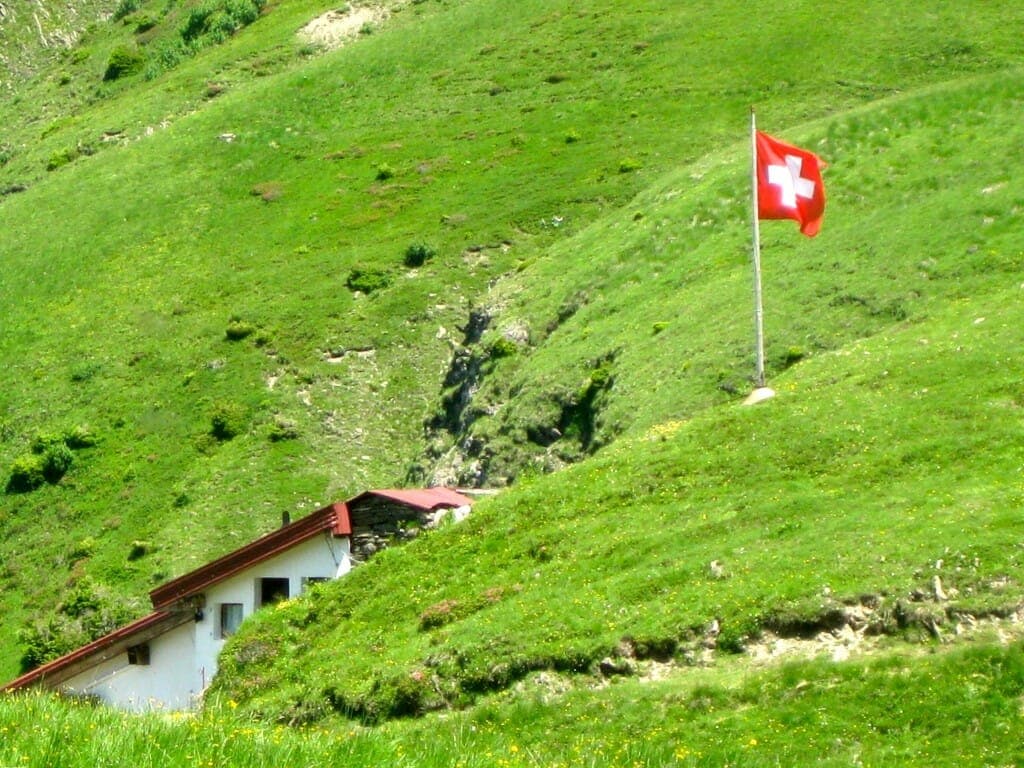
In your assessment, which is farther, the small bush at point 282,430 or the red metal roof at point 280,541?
the small bush at point 282,430

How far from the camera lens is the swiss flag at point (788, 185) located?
4081 cm

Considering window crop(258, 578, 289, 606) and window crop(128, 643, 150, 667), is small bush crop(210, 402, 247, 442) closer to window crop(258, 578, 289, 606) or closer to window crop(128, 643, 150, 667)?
window crop(128, 643, 150, 667)

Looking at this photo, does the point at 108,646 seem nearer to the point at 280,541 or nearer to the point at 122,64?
the point at 280,541

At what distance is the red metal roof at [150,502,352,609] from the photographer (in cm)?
4166

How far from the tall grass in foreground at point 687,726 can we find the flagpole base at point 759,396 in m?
12.6

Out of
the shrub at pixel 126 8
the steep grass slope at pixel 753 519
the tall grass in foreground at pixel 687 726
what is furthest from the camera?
the shrub at pixel 126 8

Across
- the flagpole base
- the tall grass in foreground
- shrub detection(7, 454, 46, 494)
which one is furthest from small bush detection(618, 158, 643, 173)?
the tall grass in foreground

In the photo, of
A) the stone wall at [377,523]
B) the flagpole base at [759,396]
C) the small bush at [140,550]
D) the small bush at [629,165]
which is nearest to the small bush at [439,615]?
the stone wall at [377,523]

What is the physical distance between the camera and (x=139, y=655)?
43750 mm

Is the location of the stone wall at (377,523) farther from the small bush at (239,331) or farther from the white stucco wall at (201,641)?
the small bush at (239,331)

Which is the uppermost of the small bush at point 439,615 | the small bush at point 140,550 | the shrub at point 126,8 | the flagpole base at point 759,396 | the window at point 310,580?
the shrub at point 126,8

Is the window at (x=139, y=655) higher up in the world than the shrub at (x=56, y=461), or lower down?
higher up

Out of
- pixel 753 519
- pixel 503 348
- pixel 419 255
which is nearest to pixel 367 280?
pixel 419 255

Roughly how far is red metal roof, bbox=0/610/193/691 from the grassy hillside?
6952 mm
